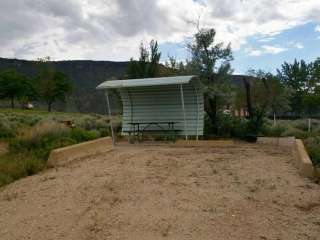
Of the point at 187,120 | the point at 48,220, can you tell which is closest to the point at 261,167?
the point at 48,220

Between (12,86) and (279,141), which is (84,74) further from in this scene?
(279,141)

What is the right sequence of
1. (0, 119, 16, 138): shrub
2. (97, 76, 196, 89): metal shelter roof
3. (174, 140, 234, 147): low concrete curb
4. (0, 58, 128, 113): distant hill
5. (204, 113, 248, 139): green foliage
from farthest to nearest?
(0, 58, 128, 113): distant hill < (204, 113, 248, 139): green foliage < (0, 119, 16, 138): shrub < (97, 76, 196, 89): metal shelter roof < (174, 140, 234, 147): low concrete curb

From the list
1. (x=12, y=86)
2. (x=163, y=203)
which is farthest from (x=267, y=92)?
(x=12, y=86)

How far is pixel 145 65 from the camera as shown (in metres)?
25.7

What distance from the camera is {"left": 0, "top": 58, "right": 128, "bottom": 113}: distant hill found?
55.8 m

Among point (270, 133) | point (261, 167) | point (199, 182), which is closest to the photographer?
point (199, 182)

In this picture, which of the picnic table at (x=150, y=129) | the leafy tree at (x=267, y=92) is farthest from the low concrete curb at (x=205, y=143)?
the leafy tree at (x=267, y=92)

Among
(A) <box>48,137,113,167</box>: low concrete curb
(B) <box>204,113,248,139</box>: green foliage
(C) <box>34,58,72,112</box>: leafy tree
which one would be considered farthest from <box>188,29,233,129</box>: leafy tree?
(C) <box>34,58,72,112</box>: leafy tree

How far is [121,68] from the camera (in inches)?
2256

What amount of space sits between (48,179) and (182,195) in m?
2.53

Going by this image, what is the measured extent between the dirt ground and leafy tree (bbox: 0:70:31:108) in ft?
137

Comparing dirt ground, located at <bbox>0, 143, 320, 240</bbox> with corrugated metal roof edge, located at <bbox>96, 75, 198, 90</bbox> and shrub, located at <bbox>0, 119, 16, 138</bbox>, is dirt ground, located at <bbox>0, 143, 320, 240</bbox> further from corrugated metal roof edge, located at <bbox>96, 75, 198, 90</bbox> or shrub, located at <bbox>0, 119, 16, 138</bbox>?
shrub, located at <bbox>0, 119, 16, 138</bbox>

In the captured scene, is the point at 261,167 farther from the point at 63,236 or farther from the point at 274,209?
the point at 63,236

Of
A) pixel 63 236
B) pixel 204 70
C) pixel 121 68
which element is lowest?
pixel 63 236
